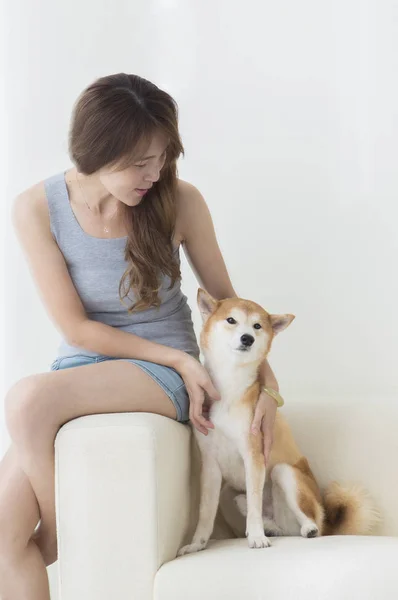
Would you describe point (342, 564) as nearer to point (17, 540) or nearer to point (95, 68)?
point (17, 540)

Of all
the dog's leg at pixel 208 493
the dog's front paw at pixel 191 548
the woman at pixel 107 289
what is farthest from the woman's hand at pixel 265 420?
the dog's front paw at pixel 191 548

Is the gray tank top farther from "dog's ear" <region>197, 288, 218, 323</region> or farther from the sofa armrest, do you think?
the sofa armrest

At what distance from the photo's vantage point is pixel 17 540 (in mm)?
1464

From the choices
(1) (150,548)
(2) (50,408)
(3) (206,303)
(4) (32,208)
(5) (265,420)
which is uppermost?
(4) (32,208)

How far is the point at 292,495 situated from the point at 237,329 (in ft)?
1.20

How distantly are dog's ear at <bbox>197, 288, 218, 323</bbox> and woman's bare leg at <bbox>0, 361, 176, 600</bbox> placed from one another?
214 mm

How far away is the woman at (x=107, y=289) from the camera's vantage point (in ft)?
4.81

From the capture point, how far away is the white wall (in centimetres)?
222

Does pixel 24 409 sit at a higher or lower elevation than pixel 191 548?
higher

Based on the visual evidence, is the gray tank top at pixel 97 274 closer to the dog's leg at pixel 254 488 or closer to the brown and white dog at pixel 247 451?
the brown and white dog at pixel 247 451

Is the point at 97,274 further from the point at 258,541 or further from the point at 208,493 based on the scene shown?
the point at 258,541

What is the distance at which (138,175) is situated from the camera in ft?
5.28

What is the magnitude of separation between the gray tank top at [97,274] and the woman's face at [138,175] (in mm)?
112

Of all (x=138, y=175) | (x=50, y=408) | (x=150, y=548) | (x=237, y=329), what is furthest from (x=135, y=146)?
(x=150, y=548)
